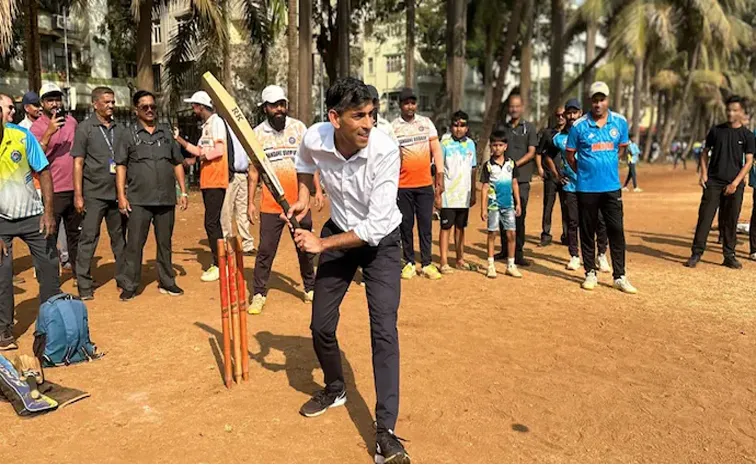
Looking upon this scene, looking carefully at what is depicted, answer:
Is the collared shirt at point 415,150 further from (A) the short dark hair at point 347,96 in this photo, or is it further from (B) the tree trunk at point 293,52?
(B) the tree trunk at point 293,52

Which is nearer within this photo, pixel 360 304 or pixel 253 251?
pixel 360 304

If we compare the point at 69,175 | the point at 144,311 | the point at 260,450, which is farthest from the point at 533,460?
the point at 69,175

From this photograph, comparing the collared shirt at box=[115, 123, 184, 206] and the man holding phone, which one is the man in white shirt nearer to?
the collared shirt at box=[115, 123, 184, 206]

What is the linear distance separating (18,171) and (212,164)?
8.65ft

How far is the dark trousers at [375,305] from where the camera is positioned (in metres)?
3.79

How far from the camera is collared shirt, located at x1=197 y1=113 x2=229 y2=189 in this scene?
26.5 feet

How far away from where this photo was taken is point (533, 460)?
12.2 ft

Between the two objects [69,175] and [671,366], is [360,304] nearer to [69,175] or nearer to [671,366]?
[671,366]

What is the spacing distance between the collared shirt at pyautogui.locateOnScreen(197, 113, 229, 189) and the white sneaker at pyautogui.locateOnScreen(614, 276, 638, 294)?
499cm

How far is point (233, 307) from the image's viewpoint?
481 cm

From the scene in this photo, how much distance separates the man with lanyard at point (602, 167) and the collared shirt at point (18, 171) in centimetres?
572

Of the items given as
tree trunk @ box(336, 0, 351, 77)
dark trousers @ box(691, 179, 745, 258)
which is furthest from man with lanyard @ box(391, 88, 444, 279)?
tree trunk @ box(336, 0, 351, 77)

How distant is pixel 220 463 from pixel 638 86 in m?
39.8

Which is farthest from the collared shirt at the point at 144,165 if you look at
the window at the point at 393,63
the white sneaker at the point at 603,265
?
the window at the point at 393,63
